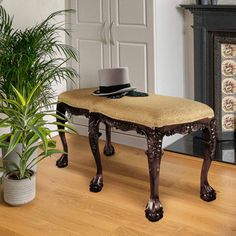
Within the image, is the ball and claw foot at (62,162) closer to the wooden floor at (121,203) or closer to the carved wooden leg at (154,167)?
the wooden floor at (121,203)

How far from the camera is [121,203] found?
3094 mm

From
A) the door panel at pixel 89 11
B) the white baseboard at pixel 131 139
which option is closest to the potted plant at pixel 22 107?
the door panel at pixel 89 11

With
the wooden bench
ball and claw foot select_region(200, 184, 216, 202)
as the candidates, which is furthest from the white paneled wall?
ball and claw foot select_region(200, 184, 216, 202)

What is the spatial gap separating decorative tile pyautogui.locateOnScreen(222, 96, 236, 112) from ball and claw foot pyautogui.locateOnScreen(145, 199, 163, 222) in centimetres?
148

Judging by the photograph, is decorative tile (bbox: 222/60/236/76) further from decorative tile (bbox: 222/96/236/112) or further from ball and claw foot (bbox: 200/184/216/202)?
ball and claw foot (bbox: 200/184/216/202)

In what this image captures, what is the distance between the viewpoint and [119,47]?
13.4 feet

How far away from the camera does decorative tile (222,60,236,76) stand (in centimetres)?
401

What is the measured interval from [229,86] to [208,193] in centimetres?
124

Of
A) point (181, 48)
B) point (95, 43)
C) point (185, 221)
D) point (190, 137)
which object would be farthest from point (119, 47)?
point (185, 221)

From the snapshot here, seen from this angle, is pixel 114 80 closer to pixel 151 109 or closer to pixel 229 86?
pixel 151 109

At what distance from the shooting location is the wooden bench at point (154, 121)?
9.37 ft

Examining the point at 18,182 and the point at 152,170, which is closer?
the point at 152,170

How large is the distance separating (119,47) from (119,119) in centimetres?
118

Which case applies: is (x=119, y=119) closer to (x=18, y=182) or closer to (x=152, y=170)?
(x=152, y=170)
